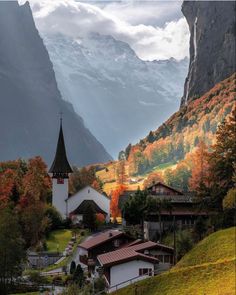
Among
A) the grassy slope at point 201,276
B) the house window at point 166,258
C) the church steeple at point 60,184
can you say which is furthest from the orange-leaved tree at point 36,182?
the grassy slope at point 201,276

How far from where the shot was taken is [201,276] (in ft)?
144

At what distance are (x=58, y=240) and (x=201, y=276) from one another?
139ft

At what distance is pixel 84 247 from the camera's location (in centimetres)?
6625

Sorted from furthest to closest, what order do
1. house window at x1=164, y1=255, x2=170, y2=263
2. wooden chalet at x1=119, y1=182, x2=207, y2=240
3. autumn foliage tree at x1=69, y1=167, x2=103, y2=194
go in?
autumn foliage tree at x1=69, y1=167, x2=103, y2=194, wooden chalet at x1=119, y1=182, x2=207, y2=240, house window at x1=164, y1=255, x2=170, y2=263

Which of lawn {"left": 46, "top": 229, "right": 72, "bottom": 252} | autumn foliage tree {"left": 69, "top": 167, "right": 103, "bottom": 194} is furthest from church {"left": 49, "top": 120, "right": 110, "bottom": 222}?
autumn foliage tree {"left": 69, "top": 167, "right": 103, "bottom": 194}

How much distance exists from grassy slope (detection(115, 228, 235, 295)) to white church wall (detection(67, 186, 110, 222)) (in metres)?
50.8

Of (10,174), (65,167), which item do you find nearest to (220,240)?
(10,174)

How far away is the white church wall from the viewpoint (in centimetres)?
10094

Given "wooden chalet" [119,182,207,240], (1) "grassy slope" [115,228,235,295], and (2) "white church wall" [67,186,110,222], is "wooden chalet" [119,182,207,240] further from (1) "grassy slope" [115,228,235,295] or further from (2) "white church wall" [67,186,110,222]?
(2) "white church wall" [67,186,110,222]

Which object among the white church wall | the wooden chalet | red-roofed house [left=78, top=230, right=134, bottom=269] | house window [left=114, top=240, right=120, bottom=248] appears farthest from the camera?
the white church wall

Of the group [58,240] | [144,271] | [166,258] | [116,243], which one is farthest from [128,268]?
[58,240]

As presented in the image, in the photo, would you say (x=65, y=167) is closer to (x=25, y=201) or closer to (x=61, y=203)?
(x=61, y=203)

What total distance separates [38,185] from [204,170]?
93.8 feet

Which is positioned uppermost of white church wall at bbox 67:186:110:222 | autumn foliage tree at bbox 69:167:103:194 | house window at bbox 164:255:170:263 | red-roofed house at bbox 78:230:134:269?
autumn foliage tree at bbox 69:167:103:194
